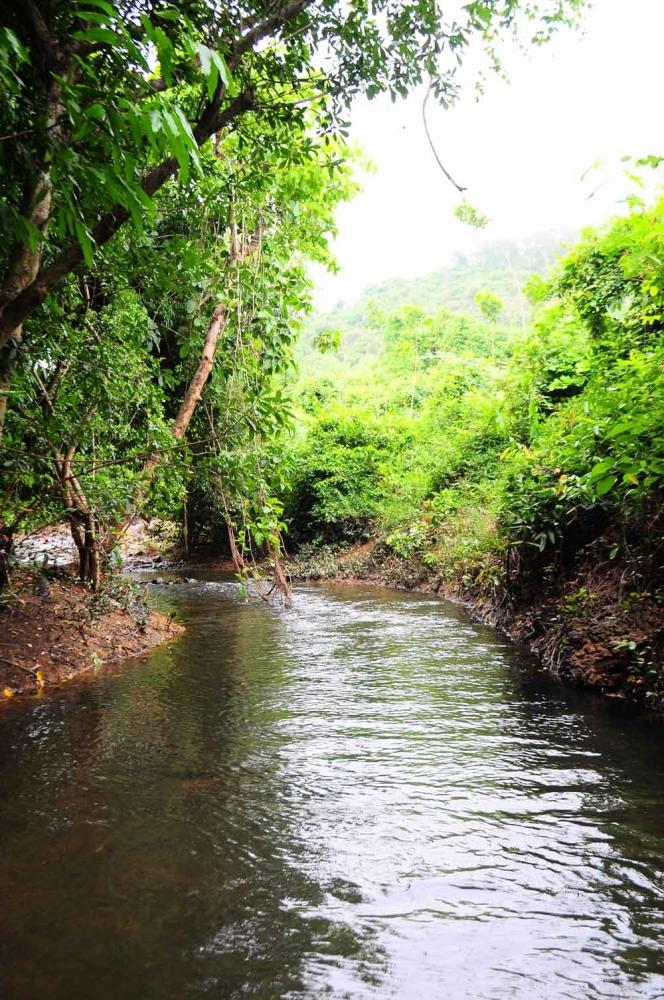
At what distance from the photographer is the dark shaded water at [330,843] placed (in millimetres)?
2510

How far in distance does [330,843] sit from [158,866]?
2.95 feet

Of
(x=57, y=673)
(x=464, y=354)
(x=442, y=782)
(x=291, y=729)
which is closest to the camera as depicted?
(x=442, y=782)

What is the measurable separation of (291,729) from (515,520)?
4.54 meters

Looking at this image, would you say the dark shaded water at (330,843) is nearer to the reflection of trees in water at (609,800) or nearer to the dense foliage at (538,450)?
the reflection of trees in water at (609,800)

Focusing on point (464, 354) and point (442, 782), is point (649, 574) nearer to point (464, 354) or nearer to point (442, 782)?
point (442, 782)

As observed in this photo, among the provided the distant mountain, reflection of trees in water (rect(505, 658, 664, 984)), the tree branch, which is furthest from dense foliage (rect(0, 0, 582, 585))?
the distant mountain

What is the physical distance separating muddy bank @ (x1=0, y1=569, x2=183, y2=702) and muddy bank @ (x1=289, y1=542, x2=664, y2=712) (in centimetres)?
488

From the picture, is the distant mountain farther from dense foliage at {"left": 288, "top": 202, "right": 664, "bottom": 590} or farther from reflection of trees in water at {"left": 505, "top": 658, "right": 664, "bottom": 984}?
reflection of trees in water at {"left": 505, "top": 658, "right": 664, "bottom": 984}

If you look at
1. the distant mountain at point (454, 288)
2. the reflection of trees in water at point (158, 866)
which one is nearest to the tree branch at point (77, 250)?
the reflection of trees in water at point (158, 866)

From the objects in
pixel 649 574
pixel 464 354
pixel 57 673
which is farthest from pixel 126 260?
pixel 464 354

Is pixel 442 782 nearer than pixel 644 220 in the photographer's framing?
Yes

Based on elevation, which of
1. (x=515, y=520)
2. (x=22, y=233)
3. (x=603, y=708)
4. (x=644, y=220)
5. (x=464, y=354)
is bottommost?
(x=603, y=708)

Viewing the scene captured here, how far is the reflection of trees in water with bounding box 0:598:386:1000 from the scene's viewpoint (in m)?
2.47

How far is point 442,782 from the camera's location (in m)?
4.23
